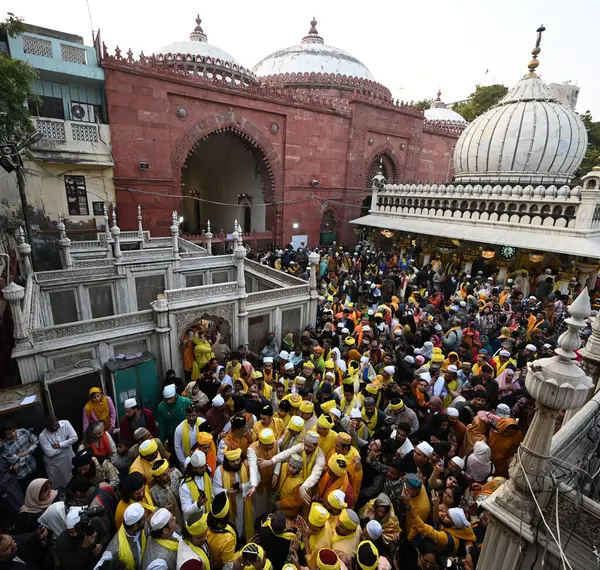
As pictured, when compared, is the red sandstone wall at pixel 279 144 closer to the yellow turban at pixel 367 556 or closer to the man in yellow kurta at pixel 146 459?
the man in yellow kurta at pixel 146 459

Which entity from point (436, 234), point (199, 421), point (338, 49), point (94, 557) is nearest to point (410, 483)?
point (199, 421)

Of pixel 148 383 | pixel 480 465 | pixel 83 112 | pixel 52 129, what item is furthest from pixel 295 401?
pixel 83 112

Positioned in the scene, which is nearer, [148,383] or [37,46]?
[148,383]

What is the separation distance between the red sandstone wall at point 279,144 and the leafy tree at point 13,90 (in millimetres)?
3872

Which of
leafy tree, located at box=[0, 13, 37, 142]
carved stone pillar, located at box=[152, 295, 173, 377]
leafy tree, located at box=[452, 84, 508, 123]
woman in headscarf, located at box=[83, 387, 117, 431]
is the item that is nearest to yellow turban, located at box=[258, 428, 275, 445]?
woman in headscarf, located at box=[83, 387, 117, 431]

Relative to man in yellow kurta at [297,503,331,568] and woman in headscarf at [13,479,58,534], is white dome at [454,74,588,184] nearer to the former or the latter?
man in yellow kurta at [297,503,331,568]

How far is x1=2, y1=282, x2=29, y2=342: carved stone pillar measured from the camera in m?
5.11

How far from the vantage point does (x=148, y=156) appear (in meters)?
13.9

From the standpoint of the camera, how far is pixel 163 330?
21.7ft

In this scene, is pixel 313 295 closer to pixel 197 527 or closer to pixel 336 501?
pixel 336 501

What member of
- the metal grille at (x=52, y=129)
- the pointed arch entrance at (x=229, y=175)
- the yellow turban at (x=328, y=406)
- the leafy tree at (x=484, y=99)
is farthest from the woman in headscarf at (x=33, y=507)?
the leafy tree at (x=484, y=99)

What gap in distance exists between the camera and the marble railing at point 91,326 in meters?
5.58

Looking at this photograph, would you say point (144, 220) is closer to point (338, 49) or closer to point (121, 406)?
point (121, 406)

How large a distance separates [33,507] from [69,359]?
9.89 feet
